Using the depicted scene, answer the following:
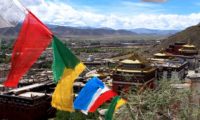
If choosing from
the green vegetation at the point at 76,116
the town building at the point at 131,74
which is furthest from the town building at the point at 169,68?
the green vegetation at the point at 76,116

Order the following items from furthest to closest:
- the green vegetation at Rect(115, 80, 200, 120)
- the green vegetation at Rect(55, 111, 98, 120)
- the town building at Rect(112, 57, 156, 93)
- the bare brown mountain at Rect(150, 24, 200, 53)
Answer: the bare brown mountain at Rect(150, 24, 200, 53)
the town building at Rect(112, 57, 156, 93)
the green vegetation at Rect(55, 111, 98, 120)
the green vegetation at Rect(115, 80, 200, 120)

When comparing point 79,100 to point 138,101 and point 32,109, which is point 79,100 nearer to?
point 138,101

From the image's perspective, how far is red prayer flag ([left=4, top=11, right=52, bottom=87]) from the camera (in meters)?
8.62

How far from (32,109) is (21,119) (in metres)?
1.10

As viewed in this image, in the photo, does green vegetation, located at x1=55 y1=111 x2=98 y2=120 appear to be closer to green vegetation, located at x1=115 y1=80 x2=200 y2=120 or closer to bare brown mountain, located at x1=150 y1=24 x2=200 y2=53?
green vegetation, located at x1=115 y1=80 x2=200 y2=120

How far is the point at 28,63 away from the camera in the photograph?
28.6 ft

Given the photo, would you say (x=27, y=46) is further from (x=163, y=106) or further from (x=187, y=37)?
(x=187, y=37)

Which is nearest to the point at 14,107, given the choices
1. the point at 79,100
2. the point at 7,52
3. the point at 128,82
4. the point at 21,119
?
the point at 21,119

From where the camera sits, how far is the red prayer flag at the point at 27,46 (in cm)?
862

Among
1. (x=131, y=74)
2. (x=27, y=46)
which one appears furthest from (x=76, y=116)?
(x=27, y=46)

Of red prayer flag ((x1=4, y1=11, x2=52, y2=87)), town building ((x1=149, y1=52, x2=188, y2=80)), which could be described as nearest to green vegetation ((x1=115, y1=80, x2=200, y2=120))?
red prayer flag ((x1=4, y1=11, x2=52, y2=87))

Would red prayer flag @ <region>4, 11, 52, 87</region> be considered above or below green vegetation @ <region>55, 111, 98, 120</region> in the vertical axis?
above

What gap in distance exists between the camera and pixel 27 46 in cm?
873

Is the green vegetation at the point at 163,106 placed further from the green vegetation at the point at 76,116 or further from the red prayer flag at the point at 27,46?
the green vegetation at the point at 76,116
